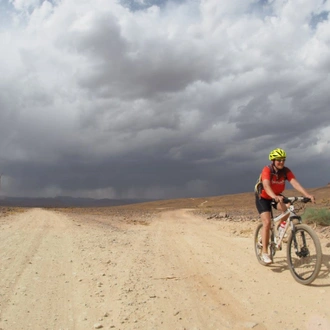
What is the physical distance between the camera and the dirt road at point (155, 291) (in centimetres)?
446

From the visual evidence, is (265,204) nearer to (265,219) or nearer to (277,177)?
(265,219)

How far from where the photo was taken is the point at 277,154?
21.4ft

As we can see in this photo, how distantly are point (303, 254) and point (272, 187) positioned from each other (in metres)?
1.44

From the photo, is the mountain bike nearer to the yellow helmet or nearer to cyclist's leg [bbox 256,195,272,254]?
cyclist's leg [bbox 256,195,272,254]

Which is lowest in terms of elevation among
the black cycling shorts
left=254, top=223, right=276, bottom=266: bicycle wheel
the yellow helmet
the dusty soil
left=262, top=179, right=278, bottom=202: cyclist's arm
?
the dusty soil

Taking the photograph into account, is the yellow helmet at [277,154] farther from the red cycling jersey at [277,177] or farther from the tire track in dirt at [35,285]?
the tire track in dirt at [35,285]

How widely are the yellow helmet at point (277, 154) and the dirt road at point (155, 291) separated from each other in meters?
2.23

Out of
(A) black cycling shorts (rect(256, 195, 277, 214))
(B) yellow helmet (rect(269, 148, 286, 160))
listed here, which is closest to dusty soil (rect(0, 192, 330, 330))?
(A) black cycling shorts (rect(256, 195, 277, 214))

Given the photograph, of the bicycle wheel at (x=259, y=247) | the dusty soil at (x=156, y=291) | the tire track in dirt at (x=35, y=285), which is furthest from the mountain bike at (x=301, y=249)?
the tire track in dirt at (x=35, y=285)

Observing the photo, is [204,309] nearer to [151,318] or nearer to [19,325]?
[151,318]

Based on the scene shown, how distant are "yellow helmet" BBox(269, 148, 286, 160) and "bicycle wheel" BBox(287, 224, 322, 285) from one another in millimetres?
1368

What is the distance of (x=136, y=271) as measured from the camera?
22.2 ft

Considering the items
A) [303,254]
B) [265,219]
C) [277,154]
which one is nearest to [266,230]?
[265,219]

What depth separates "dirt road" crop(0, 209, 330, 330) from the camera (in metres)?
4.46
